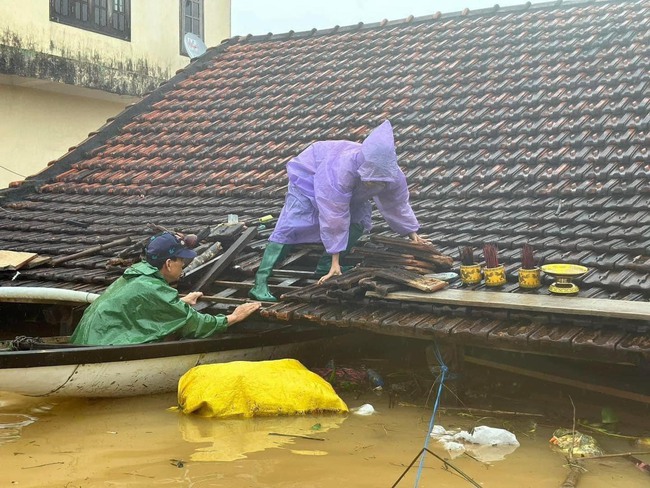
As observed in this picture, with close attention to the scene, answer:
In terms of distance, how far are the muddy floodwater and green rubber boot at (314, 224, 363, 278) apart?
3.91 feet

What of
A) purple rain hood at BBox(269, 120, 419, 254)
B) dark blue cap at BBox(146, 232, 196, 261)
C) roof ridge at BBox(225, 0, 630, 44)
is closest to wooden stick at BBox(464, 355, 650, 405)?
purple rain hood at BBox(269, 120, 419, 254)

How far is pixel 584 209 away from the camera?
6.81 meters

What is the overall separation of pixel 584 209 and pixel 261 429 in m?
3.39

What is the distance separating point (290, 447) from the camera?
5.05 metres

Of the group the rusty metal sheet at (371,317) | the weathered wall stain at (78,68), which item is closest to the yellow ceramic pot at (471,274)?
the rusty metal sheet at (371,317)

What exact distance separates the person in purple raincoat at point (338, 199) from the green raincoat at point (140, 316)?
2.44ft

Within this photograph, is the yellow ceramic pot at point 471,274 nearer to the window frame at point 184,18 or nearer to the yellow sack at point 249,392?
the yellow sack at point 249,392

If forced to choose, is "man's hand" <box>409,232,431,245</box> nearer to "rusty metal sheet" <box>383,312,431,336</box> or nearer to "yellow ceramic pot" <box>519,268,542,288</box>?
"rusty metal sheet" <box>383,312,431,336</box>

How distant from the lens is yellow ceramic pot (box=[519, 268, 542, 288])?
18.5 feet

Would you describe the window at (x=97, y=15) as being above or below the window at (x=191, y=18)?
below

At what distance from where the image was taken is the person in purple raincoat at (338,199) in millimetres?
6449

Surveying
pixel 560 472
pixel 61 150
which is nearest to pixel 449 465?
pixel 560 472

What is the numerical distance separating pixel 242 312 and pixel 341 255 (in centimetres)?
113

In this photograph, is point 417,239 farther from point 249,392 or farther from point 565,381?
point 249,392
